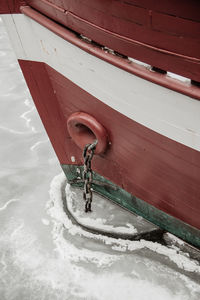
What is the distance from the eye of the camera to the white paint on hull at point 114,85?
61.2 inches

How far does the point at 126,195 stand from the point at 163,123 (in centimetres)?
105

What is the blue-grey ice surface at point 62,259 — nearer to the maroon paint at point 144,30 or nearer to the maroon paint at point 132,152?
the maroon paint at point 132,152

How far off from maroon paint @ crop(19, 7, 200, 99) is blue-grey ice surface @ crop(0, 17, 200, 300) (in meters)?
1.52

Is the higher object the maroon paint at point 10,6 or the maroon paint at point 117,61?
the maroon paint at point 10,6

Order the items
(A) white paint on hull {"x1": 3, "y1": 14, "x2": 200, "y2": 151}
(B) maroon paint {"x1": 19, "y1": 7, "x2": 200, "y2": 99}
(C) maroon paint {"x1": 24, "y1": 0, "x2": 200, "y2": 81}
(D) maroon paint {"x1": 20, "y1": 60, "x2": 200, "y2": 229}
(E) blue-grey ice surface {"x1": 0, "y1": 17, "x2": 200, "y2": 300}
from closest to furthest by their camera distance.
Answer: (C) maroon paint {"x1": 24, "y1": 0, "x2": 200, "y2": 81}
(B) maroon paint {"x1": 19, "y1": 7, "x2": 200, "y2": 99}
(A) white paint on hull {"x1": 3, "y1": 14, "x2": 200, "y2": 151}
(D) maroon paint {"x1": 20, "y1": 60, "x2": 200, "y2": 229}
(E) blue-grey ice surface {"x1": 0, "y1": 17, "x2": 200, "y2": 300}

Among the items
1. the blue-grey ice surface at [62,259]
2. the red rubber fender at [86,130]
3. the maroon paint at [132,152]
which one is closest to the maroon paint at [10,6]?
the maroon paint at [132,152]

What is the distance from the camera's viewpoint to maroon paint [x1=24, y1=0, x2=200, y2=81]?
1263 millimetres

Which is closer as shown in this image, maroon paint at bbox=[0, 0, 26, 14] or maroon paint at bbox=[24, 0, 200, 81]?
maroon paint at bbox=[24, 0, 200, 81]

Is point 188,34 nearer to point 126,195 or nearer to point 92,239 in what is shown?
point 126,195

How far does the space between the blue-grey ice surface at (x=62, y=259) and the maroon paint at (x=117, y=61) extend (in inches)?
59.7

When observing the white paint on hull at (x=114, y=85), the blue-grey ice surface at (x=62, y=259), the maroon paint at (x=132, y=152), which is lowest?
the blue-grey ice surface at (x=62, y=259)

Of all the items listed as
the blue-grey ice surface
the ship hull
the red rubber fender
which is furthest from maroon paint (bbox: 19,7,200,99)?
the blue-grey ice surface

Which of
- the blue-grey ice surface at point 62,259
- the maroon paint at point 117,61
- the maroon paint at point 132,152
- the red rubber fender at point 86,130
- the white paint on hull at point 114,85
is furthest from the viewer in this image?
the blue-grey ice surface at point 62,259

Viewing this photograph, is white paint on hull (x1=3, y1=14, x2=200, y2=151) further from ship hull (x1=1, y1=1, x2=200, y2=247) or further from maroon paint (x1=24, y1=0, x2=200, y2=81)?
maroon paint (x1=24, y1=0, x2=200, y2=81)
